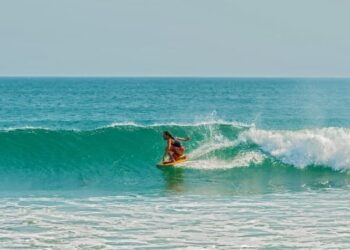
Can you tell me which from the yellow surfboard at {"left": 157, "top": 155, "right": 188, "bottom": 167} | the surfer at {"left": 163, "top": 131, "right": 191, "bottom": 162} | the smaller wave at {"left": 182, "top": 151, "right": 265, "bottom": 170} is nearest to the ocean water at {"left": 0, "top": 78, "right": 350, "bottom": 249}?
the smaller wave at {"left": 182, "top": 151, "right": 265, "bottom": 170}

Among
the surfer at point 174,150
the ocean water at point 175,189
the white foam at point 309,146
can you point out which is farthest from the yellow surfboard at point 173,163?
the white foam at point 309,146

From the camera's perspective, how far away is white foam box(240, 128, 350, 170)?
21703 millimetres

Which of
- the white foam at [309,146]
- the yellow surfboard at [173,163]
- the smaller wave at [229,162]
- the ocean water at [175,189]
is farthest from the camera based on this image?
the white foam at [309,146]

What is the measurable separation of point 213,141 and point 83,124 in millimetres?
15072

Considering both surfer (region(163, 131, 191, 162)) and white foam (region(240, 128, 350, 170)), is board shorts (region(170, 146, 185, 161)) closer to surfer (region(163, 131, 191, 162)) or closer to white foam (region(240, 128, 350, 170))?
surfer (region(163, 131, 191, 162))

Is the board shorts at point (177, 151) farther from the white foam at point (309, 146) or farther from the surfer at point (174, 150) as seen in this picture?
the white foam at point (309, 146)

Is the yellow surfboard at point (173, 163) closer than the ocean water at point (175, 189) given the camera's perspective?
No

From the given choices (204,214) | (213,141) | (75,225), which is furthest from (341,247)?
(213,141)

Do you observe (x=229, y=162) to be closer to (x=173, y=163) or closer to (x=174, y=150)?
(x=174, y=150)

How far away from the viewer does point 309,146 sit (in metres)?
22.8

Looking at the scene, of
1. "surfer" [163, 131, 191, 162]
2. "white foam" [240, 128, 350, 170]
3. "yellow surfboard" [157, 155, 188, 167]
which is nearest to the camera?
"yellow surfboard" [157, 155, 188, 167]

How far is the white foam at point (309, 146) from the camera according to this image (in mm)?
21703

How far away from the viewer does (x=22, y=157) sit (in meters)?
23.0

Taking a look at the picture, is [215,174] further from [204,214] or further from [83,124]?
[83,124]
